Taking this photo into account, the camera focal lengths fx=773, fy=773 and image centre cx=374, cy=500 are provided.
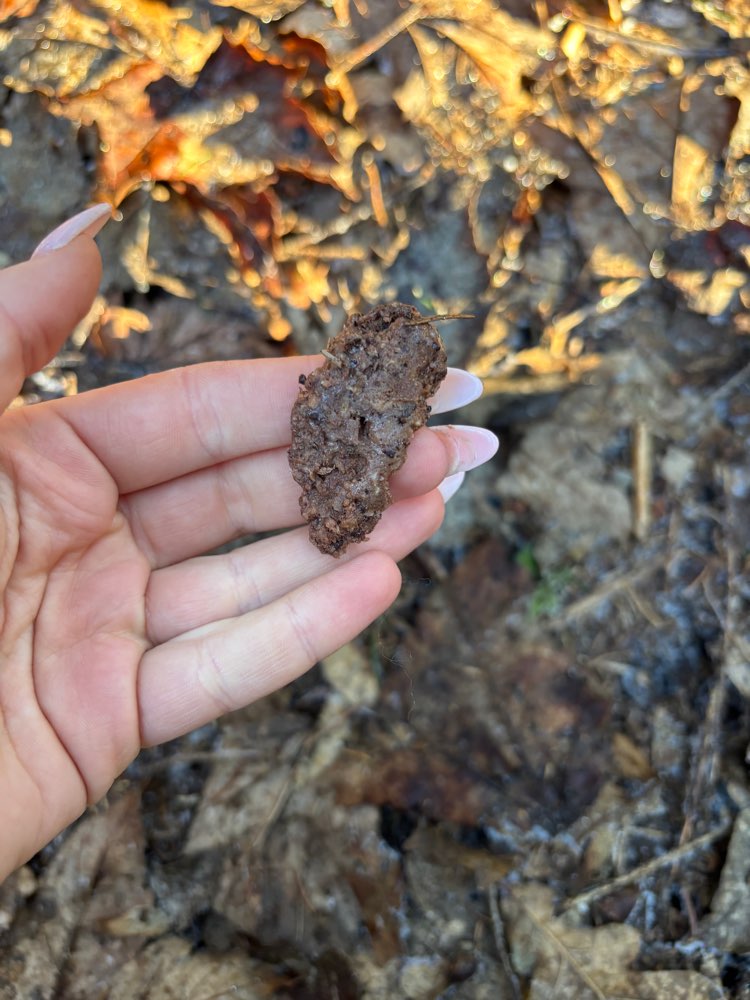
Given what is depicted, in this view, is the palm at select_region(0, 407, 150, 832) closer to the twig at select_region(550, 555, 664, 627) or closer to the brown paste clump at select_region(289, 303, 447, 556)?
the brown paste clump at select_region(289, 303, 447, 556)

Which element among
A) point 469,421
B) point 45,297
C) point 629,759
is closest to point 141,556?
point 45,297

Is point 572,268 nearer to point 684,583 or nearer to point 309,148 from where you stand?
point 309,148

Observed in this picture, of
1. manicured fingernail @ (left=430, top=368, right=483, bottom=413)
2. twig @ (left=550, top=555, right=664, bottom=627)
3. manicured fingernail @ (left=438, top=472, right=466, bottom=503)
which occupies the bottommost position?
twig @ (left=550, top=555, right=664, bottom=627)

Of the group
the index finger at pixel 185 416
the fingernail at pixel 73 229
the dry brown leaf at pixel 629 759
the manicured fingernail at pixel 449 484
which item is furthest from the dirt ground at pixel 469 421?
the fingernail at pixel 73 229

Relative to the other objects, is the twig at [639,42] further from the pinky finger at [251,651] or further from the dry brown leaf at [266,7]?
the pinky finger at [251,651]

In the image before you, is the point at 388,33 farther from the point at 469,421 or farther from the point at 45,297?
the point at 45,297

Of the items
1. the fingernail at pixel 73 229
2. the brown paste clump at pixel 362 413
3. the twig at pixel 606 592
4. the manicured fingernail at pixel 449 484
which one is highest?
the fingernail at pixel 73 229

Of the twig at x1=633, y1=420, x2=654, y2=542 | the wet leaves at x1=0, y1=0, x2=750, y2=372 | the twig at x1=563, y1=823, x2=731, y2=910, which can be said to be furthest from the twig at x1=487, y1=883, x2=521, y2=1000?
the wet leaves at x1=0, y1=0, x2=750, y2=372
